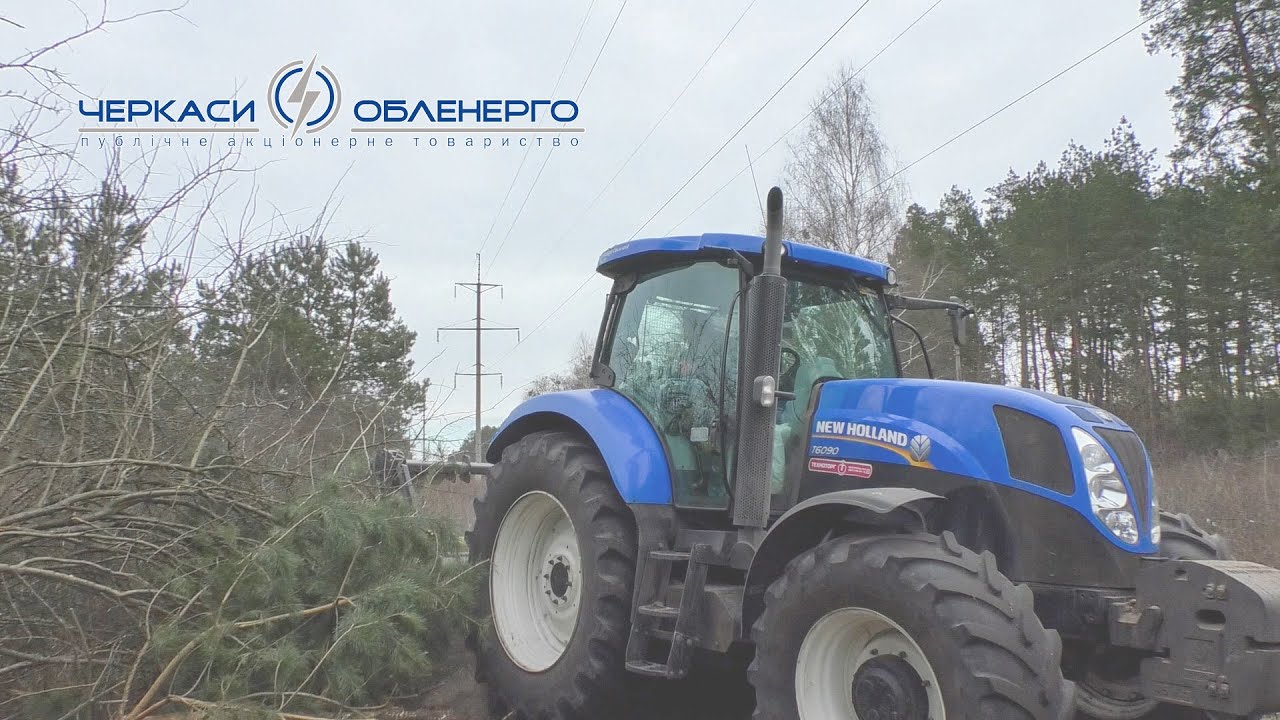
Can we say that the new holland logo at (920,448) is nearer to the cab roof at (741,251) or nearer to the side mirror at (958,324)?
the cab roof at (741,251)

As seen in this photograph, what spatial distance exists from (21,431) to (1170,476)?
14.0 metres

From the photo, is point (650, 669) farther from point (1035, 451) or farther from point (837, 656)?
point (1035, 451)

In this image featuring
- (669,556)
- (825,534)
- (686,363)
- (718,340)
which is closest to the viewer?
(825,534)

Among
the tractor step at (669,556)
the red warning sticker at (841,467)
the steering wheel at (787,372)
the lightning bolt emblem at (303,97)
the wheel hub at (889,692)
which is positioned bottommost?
the wheel hub at (889,692)

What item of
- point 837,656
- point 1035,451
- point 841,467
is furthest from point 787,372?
point 837,656

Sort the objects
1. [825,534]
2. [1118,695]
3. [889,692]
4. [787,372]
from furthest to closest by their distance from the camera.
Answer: [787,372] < [825,534] < [1118,695] < [889,692]

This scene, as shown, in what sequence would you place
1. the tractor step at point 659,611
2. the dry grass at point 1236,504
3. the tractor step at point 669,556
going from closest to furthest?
the tractor step at point 659,611 → the tractor step at point 669,556 → the dry grass at point 1236,504

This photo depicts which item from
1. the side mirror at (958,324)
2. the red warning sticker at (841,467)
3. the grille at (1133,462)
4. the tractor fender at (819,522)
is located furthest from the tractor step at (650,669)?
the side mirror at (958,324)

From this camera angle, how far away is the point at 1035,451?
11.4ft

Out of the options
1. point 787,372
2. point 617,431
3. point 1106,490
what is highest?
point 787,372

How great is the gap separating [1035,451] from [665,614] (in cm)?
155

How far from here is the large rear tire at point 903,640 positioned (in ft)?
9.02

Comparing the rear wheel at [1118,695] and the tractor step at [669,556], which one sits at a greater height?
the tractor step at [669,556]

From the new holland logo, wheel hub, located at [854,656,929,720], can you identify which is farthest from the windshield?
wheel hub, located at [854,656,929,720]
